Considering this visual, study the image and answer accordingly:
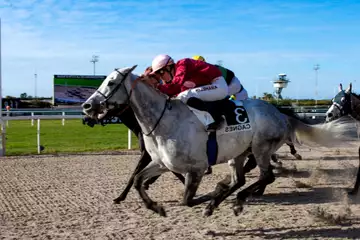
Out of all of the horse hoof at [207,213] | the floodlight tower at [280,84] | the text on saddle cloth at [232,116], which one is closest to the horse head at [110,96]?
the text on saddle cloth at [232,116]

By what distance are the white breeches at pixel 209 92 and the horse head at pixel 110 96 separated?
627mm

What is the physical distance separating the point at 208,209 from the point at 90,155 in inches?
298

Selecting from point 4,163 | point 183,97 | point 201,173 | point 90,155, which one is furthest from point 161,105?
point 90,155

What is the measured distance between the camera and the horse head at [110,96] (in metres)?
4.83

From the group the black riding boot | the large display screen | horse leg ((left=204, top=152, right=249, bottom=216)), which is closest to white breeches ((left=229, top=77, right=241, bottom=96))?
horse leg ((left=204, top=152, right=249, bottom=216))

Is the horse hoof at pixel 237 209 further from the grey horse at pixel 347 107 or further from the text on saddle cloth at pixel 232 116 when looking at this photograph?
the grey horse at pixel 347 107

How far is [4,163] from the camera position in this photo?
1062 centimetres

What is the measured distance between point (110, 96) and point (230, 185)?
1.85 metres

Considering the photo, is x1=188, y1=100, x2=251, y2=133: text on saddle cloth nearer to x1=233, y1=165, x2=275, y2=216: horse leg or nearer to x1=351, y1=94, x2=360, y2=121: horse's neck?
x1=233, y1=165, x2=275, y2=216: horse leg

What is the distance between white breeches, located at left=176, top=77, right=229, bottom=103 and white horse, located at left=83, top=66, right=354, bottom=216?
0.35 feet

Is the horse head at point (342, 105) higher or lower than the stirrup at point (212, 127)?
higher

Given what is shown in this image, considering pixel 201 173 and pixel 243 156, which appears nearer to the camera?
pixel 201 173

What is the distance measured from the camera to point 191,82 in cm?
526

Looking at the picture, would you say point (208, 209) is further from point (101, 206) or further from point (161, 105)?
point (101, 206)
